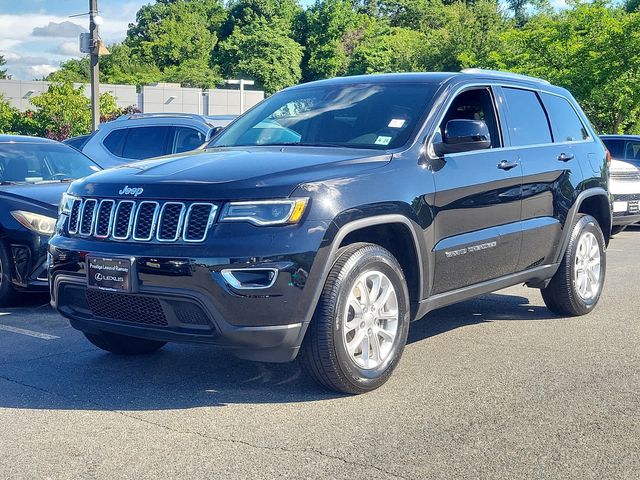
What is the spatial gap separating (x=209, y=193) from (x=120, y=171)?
88cm

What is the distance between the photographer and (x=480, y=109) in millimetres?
6098

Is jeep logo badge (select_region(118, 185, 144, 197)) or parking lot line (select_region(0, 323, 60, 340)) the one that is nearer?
jeep logo badge (select_region(118, 185, 144, 197))

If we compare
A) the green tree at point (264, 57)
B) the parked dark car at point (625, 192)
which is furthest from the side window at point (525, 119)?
the green tree at point (264, 57)

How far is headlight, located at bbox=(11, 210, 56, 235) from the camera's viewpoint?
292 inches

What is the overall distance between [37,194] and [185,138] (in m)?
4.76

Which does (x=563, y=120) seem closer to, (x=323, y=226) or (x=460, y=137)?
(x=460, y=137)

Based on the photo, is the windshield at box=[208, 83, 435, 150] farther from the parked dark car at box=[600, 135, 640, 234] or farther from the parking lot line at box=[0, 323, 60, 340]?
the parked dark car at box=[600, 135, 640, 234]

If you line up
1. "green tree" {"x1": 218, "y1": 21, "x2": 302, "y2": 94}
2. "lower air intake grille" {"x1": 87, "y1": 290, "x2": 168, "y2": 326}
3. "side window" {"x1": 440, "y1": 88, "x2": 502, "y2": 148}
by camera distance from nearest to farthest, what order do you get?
"lower air intake grille" {"x1": 87, "y1": 290, "x2": 168, "y2": 326}, "side window" {"x1": 440, "y1": 88, "x2": 502, "y2": 148}, "green tree" {"x1": 218, "y1": 21, "x2": 302, "y2": 94}

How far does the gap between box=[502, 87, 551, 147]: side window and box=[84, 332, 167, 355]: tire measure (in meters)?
2.97

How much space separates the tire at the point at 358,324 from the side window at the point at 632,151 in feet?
36.8

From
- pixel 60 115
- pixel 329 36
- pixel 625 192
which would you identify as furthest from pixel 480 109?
pixel 329 36

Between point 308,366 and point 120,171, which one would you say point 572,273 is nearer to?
point 308,366

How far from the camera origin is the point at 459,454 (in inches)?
153

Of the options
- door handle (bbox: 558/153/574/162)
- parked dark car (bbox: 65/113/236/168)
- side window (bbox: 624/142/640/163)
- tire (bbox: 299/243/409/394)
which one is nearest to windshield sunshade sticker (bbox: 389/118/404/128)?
tire (bbox: 299/243/409/394)
